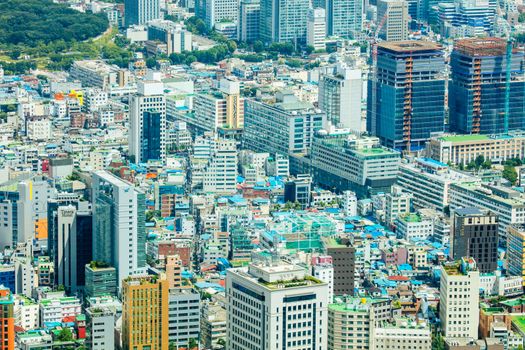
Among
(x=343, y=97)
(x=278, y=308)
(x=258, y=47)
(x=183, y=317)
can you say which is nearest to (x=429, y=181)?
(x=343, y=97)

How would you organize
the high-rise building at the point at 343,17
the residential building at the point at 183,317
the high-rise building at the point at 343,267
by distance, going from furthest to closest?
1. the high-rise building at the point at 343,17
2. the high-rise building at the point at 343,267
3. the residential building at the point at 183,317

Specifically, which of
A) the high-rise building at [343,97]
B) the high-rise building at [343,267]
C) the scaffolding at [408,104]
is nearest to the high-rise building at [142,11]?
the high-rise building at [343,97]

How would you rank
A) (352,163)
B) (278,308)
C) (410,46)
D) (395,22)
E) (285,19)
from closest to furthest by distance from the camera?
(278,308) → (352,163) → (410,46) → (395,22) → (285,19)

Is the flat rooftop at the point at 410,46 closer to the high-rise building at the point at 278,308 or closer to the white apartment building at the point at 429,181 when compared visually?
the white apartment building at the point at 429,181

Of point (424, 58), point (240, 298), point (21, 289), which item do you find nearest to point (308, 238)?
point (21, 289)

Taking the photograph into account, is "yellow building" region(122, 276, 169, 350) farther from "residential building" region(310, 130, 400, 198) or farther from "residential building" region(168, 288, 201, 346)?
"residential building" region(310, 130, 400, 198)

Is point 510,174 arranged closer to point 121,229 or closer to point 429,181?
point 429,181
